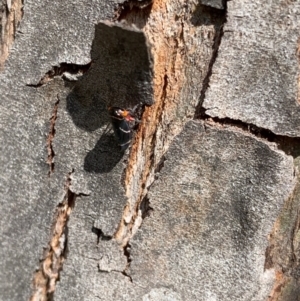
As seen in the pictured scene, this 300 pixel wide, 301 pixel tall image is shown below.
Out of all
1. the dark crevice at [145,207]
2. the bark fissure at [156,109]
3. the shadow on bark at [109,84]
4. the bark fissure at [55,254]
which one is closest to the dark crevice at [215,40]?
the bark fissure at [156,109]

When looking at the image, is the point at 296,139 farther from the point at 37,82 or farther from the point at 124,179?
the point at 37,82

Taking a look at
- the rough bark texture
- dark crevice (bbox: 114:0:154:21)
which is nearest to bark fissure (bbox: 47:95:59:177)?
the rough bark texture

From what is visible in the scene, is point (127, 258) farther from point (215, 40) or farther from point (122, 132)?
point (215, 40)

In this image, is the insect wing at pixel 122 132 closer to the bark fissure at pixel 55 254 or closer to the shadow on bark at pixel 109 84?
the shadow on bark at pixel 109 84

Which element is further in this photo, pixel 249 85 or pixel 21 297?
pixel 21 297

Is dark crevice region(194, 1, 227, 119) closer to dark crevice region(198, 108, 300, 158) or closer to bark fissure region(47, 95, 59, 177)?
dark crevice region(198, 108, 300, 158)

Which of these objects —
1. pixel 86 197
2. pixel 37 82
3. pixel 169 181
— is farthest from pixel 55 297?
pixel 37 82
